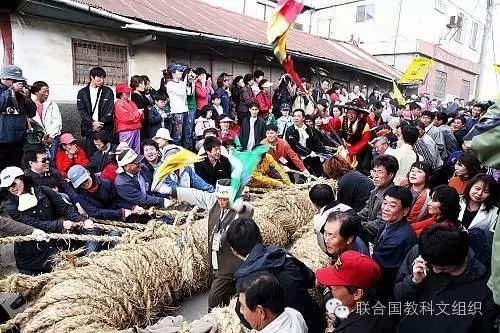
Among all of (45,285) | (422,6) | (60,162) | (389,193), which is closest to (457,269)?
(389,193)

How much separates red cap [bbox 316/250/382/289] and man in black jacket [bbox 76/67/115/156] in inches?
183

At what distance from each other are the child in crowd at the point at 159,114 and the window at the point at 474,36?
2556cm

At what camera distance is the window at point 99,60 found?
279 inches

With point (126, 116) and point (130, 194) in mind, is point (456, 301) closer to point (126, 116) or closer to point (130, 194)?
point (130, 194)

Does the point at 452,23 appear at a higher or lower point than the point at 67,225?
higher

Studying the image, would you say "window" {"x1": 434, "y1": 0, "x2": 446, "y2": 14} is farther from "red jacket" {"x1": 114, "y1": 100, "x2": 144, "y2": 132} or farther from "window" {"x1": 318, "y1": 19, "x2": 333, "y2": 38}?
"red jacket" {"x1": 114, "y1": 100, "x2": 144, "y2": 132}

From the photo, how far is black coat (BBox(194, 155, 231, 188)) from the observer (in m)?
5.70

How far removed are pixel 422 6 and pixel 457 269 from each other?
2240 cm

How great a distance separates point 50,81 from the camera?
22.0 feet

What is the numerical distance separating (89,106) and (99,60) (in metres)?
1.50

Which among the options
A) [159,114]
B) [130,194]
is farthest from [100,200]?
[159,114]

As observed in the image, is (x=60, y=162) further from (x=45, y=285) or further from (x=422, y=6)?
(x=422, y=6)

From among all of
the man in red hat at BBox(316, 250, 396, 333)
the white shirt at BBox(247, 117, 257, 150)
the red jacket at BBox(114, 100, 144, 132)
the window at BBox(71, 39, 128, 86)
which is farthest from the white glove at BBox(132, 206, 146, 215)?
the white shirt at BBox(247, 117, 257, 150)

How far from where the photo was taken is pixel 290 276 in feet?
8.86
